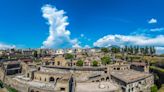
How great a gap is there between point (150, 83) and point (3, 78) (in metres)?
51.1

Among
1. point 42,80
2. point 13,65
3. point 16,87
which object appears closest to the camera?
point 16,87

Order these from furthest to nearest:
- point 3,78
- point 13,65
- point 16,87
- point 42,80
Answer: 1. point 13,65
2. point 3,78
3. point 42,80
4. point 16,87

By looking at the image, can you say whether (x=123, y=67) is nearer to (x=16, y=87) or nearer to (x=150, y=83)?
(x=150, y=83)

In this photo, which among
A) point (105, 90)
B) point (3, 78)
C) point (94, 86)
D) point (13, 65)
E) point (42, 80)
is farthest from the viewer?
point (13, 65)

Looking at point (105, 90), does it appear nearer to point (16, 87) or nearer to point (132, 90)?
point (132, 90)

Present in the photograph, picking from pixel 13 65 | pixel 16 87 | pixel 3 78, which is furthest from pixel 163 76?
pixel 13 65

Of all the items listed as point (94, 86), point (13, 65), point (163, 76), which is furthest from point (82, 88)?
point (13, 65)

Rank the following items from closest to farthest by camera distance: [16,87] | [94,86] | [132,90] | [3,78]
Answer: [94,86], [132,90], [16,87], [3,78]

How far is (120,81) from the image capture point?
2291 inches

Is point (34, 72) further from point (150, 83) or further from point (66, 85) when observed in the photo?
point (150, 83)

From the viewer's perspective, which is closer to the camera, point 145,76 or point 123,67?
point 145,76

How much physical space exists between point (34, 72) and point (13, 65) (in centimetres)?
2653

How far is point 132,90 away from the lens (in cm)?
5716

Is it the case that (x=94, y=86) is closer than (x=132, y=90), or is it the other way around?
(x=94, y=86)
